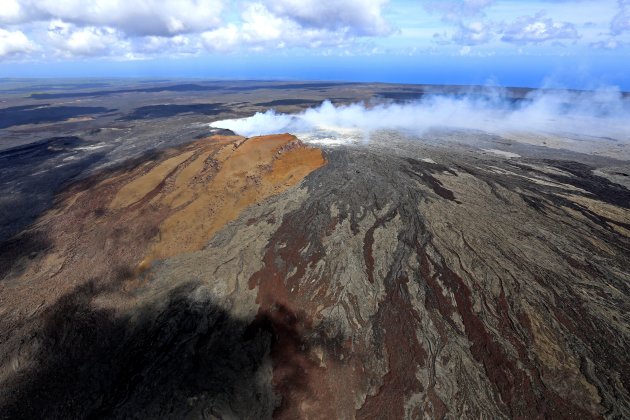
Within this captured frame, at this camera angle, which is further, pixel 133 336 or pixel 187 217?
pixel 187 217

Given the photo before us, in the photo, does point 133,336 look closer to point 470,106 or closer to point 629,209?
point 629,209

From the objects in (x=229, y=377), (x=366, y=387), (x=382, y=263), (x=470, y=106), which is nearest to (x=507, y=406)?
(x=366, y=387)

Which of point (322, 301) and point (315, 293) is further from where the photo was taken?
point (315, 293)
